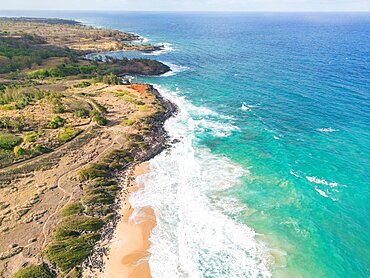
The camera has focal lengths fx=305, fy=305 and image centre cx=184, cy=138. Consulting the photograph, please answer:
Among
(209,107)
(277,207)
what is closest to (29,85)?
(209,107)

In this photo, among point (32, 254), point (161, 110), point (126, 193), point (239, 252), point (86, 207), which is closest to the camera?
point (32, 254)

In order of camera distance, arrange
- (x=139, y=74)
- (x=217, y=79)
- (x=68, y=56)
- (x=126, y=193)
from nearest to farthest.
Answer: (x=126, y=193)
(x=217, y=79)
(x=139, y=74)
(x=68, y=56)

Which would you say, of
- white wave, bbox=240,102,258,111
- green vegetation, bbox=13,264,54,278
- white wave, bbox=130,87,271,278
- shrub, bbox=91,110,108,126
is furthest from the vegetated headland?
white wave, bbox=240,102,258,111

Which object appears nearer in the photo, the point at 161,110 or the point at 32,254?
the point at 32,254

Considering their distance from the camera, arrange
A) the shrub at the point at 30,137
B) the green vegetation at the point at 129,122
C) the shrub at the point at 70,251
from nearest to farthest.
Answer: the shrub at the point at 70,251 < the shrub at the point at 30,137 < the green vegetation at the point at 129,122

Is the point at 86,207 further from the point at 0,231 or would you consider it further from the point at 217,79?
the point at 217,79

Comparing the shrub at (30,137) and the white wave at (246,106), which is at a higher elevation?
the shrub at (30,137)

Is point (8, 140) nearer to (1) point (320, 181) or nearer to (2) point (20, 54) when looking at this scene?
(1) point (320, 181)

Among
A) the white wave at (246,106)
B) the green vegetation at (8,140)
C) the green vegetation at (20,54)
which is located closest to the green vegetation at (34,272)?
the green vegetation at (8,140)

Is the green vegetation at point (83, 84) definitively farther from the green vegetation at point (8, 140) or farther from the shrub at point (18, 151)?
the shrub at point (18, 151)
